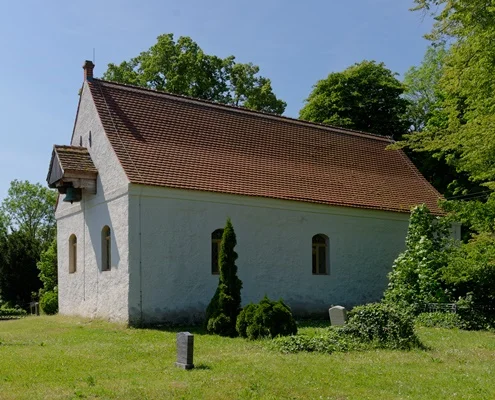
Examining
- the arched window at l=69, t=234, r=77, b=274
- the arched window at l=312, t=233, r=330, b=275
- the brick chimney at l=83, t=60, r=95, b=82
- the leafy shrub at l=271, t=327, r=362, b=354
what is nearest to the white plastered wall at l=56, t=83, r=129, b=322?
the arched window at l=69, t=234, r=77, b=274

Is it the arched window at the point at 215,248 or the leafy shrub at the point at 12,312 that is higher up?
the arched window at the point at 215,248

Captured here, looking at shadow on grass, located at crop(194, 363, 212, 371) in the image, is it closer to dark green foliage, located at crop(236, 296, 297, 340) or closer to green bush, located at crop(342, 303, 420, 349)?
dark green foliage, located at crop(236, 296, 297, 340)

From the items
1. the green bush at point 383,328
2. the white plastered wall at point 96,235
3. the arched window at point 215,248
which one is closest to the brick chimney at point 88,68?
the white plastered wall at point 96,235

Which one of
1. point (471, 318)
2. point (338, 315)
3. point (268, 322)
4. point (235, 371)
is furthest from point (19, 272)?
point (235, 371)

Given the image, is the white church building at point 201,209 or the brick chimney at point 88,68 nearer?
the white church building at point 201,209

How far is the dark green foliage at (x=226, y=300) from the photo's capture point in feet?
56.1

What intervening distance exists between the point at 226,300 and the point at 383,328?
15.6 feet

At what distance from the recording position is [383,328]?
1462 centimetres

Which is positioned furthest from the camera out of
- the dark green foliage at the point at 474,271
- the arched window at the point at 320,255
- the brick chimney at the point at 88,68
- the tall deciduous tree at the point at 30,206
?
the tall deciduous tree at the point at 30,206

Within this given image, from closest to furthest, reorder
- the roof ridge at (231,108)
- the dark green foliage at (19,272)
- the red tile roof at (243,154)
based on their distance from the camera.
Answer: the red tile roof at (243,154) → the roof ridge at (231,108) → the dark green foliage at (19,272)

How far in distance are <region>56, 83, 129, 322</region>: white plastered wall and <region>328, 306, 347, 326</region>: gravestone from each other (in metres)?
6.69

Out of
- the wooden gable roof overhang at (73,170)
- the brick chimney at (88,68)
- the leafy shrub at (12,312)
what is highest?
the brick chimney at (88,68)

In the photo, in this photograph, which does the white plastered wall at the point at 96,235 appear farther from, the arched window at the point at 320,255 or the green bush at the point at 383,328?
the green bush at the point at 383,328

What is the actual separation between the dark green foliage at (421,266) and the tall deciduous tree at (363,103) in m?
15.6
